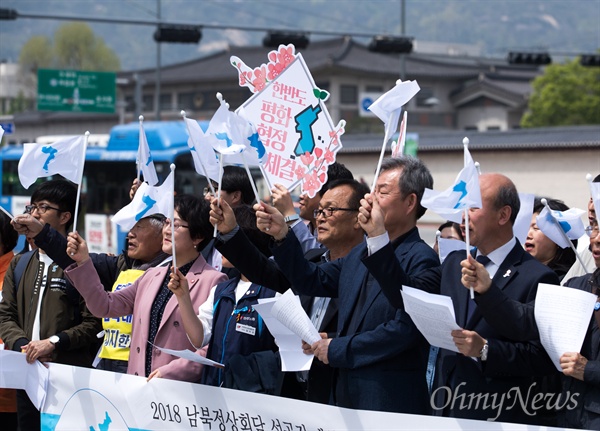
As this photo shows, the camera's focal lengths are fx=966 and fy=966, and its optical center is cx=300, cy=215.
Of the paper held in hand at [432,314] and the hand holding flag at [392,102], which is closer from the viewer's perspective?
the paper held in hand at [432,314]

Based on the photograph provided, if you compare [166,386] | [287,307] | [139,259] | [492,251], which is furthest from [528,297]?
[139,259]

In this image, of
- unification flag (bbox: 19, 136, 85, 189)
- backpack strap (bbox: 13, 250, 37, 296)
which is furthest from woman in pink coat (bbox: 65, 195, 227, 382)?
backpack strap (bbox: 13, 250, 37, 296)

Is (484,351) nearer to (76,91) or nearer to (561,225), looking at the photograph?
(561,225)

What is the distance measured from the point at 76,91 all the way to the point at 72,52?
44.3 metres

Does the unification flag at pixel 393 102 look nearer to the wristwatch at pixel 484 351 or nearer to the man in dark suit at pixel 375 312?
the man in dark suit at pixel 375 312

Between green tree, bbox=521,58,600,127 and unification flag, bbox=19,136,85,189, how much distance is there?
136 feet

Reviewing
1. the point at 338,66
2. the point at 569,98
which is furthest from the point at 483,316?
the point at 569,98

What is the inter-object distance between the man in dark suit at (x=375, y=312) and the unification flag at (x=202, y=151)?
54 centimetres

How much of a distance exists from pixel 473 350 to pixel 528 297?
1.16ft

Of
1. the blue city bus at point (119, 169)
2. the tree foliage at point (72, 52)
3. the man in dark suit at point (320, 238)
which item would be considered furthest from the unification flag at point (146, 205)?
the tree foliage at point (72, 52)

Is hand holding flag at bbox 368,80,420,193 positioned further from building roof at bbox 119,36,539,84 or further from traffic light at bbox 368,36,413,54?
building roof at bbox 119,36,539,84

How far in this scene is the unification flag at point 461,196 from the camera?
3430 millimetres

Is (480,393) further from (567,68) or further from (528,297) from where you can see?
(567,68)

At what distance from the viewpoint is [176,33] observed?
69.2ft
